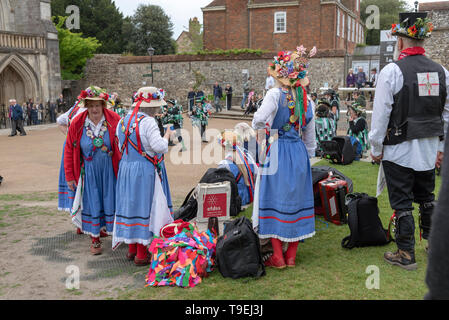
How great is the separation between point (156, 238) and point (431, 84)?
10.0ft

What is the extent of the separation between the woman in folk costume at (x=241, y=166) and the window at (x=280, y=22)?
28.2m

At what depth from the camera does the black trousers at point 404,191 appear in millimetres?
3857

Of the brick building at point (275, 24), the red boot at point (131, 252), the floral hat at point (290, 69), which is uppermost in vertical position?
the brick building at point (275, 24)

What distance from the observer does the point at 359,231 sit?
4.59 meters

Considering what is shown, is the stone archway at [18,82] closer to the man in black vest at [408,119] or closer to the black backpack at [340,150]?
the black backpack at [340,150]

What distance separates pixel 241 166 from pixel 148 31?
41.4 metres

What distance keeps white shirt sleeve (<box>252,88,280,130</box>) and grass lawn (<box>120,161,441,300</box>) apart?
149 centimetres

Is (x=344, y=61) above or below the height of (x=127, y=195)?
above

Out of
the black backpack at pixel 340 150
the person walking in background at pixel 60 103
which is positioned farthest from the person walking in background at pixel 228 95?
the black backpack at pixel 340 150

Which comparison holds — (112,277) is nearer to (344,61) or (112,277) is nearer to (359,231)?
(359,231)

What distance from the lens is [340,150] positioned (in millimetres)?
9734

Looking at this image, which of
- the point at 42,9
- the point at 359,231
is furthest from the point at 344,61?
the point at 359,231

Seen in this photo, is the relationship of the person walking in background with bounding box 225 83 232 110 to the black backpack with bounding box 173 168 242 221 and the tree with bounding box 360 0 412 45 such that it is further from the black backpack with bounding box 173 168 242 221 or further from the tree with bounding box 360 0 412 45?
the tree with bounding box 360 0 412 45

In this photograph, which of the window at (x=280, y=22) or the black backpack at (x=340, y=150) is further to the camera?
the window at (x=280, y=22)
